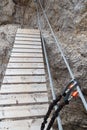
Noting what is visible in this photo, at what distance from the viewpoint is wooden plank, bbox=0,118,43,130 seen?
2.88 metres

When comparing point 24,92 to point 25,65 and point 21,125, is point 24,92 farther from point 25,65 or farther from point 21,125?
point 25,65

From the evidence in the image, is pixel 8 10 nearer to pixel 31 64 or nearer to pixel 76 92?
pixel 31 64

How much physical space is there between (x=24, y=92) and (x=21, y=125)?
771 millimetres

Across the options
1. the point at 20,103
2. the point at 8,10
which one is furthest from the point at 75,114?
the point at 8,10

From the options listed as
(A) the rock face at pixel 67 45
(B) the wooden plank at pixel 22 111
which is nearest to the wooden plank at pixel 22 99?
(B) the wooden plank at pixel 22 111

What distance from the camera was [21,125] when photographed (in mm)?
2926

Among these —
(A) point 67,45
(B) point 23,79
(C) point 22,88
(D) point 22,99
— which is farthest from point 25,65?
(D) point 22,99

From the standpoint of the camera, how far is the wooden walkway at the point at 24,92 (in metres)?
3.01

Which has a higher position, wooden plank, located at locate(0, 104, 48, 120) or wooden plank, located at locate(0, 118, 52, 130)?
wooden plank, located at locate(0, 118, 52, 130)

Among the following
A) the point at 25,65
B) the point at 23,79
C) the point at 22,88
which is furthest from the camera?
the point at 25,65

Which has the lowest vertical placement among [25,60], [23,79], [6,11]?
[6,11]

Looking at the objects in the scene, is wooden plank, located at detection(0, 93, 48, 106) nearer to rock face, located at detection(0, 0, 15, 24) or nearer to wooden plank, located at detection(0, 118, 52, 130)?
wooden plank, located at detection(0, 118, 52, 130)

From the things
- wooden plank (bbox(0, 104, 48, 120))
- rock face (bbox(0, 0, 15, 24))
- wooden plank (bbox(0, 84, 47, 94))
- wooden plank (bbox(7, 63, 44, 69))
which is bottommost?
rock face (bbox(0, 0, 15, 24))

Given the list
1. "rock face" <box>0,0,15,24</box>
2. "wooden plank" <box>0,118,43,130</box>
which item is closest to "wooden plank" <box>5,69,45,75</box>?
"wooden plank" <box>0,118,43,130</box>
